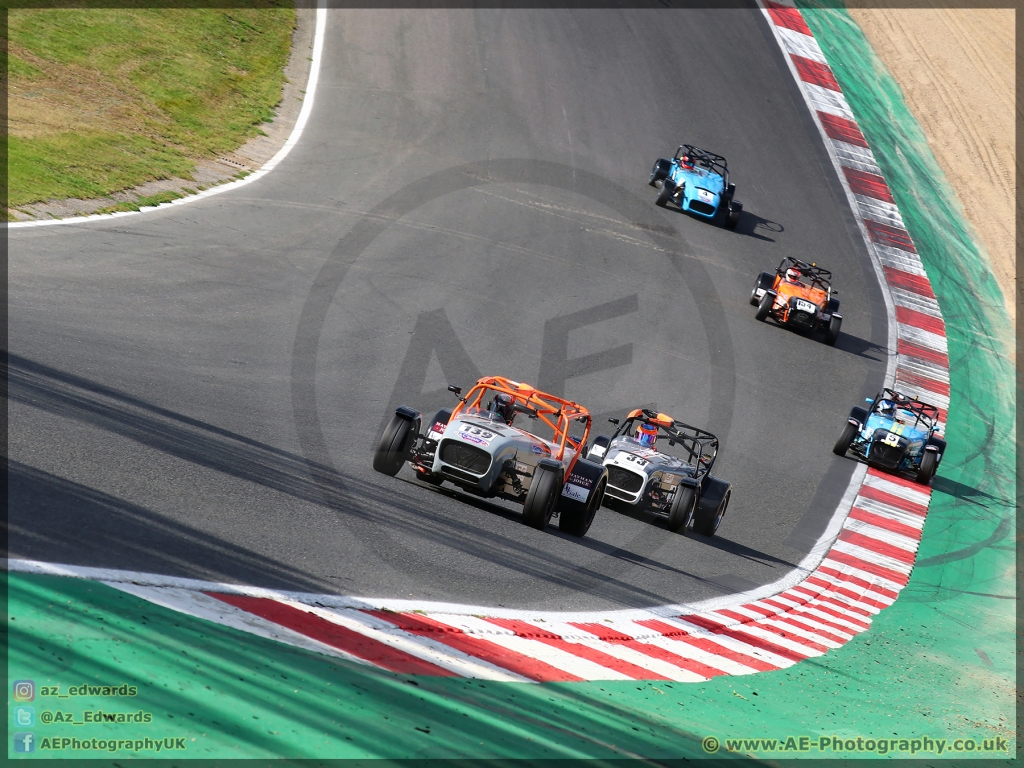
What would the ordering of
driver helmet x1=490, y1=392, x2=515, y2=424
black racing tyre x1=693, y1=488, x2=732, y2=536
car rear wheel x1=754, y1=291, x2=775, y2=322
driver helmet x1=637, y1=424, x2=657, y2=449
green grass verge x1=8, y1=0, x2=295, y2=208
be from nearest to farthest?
1. driver helmet x1=490, y1=392, x2=515, y2=424
2. black racing tyre x1=693, y1=488, x2=732, y2=536
3. driver helmet x1=637, y1=424, x2=657, y2=449
4. green grass verge x1=8, y1=0, x2=295, y2=208
5. car rear wheel x1=754, y1=291, x2=775, y2=322

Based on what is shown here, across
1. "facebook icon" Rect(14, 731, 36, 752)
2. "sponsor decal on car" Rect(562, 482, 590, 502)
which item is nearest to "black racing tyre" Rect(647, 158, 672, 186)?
"sponsor decal on car" Rect(562, 482, 590, 502)

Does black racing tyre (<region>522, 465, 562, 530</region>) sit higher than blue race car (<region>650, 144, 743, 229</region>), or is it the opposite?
blue race car (<region>650, 144, 743, 229</region>)

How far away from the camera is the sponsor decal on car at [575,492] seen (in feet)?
39.5

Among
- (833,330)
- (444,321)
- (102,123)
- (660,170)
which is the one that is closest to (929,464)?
(833,330)

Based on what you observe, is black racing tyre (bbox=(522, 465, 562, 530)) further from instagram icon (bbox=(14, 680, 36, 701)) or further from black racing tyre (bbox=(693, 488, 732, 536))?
instagram icon (bbox=(14, 680, 36, 701))

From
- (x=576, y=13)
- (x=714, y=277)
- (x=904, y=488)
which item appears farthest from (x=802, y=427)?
(x=576, y=13)

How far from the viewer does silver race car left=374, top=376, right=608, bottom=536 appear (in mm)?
11734

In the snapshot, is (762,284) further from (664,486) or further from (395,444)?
(395,444)

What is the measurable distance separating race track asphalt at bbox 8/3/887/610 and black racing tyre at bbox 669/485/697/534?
10.1 inches

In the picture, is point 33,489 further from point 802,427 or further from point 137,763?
point 802,427

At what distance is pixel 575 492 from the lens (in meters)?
12.1

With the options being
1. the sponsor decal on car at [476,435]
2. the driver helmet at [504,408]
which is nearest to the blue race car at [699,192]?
the driver helmet at [504,408]

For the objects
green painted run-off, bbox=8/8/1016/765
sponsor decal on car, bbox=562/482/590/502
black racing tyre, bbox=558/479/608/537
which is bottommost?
green painted run-off, bbox=8/8/1016/765

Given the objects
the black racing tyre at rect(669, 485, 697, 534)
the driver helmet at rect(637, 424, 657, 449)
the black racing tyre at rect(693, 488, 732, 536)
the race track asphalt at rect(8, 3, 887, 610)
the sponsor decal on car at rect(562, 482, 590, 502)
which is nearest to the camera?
the race track asphalt at rect(8, 3, 887, 610)
